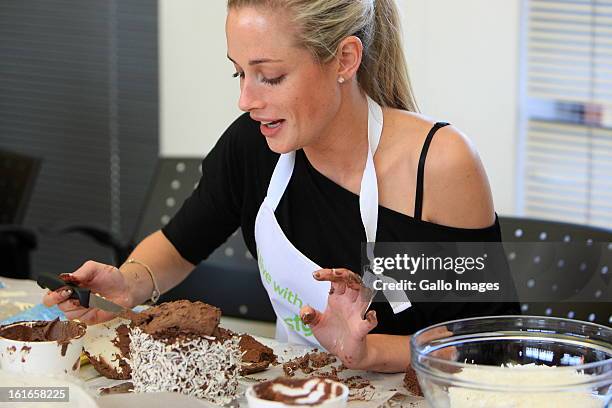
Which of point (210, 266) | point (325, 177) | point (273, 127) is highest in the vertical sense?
point (273, 127)

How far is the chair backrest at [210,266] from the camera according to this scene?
9.16 ft

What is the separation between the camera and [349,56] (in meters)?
2.03

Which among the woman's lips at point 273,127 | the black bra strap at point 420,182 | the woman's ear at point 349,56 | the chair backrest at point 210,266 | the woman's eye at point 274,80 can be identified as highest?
the woman's ear at point 349,56

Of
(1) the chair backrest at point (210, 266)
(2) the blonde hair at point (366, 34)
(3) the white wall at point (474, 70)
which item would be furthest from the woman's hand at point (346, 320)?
(3) the white wall at point (474, 70)

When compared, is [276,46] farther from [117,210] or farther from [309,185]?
[117,210]

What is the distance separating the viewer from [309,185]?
2.18 meters

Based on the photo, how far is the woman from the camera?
1.92 m

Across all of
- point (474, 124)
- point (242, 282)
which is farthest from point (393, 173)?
point (474, 124)

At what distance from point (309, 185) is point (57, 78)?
252 centimetres

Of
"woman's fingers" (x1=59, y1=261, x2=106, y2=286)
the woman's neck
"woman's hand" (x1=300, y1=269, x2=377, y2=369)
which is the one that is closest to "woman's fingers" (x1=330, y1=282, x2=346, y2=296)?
"woman's hand" (x1=300, y1=269, x2=377, y2=369)

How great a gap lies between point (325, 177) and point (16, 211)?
144 centimetres

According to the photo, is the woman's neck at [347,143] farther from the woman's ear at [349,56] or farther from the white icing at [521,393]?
the white icing at [521,393]

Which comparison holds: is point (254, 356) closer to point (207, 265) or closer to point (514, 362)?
point (514, 362)

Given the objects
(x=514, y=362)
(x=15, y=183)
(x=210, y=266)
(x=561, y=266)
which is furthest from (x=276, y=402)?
(x=15, y=183)
